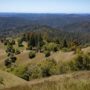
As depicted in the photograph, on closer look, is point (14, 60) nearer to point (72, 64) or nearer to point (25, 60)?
point (25, 60)

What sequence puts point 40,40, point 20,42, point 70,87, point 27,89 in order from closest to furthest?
point 70,87, point 27,89, point 40,40, point 20,42

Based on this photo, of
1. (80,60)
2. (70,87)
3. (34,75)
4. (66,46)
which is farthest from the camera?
(66,46)

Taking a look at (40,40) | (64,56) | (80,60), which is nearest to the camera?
(80,60)

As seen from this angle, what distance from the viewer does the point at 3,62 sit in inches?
3118

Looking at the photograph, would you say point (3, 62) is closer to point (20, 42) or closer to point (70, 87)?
point (20, 42)

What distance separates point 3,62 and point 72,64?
41.0m

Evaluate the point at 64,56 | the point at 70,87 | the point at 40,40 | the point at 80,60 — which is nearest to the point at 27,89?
the point at 70,87

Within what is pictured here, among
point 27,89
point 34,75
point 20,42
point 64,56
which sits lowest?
point 20,42

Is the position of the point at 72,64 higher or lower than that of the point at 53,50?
higher

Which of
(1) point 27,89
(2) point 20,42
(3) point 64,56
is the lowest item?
(2) point 20,42

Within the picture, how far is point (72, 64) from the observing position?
41.5 m

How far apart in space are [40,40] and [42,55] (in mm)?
27069

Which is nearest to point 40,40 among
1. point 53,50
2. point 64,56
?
point 53,50

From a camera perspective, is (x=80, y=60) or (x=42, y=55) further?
(x=42, y=55)
